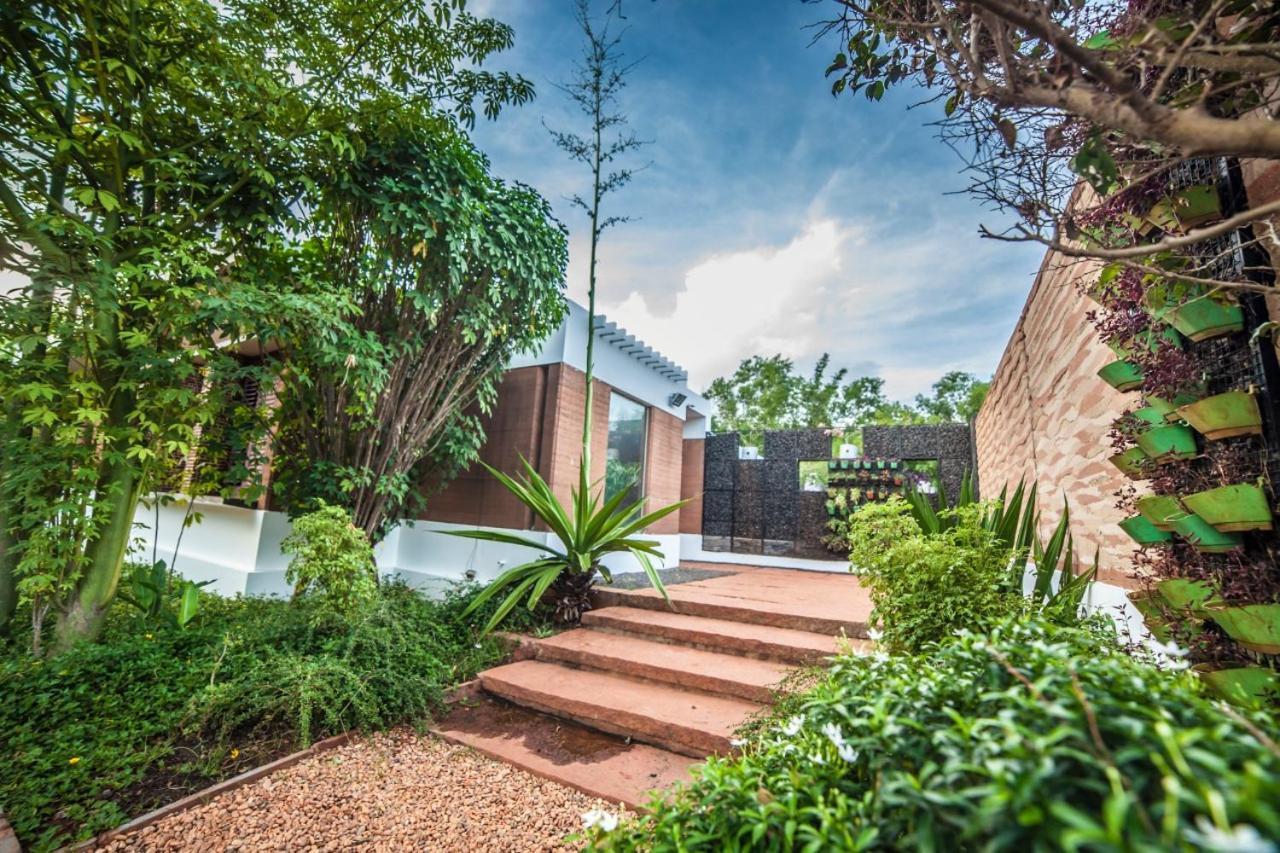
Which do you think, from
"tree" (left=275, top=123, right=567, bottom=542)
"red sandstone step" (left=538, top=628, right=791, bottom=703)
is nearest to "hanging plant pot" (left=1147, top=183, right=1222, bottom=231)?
"red sandstone step" (left=538, top=628, right=791, bottom=703)

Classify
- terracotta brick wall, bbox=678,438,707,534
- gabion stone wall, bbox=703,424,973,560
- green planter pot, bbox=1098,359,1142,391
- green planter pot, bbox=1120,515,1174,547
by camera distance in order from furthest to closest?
terracotta brick wall, bbox=678,438,707,534 < gabion stone wall, bbox=703,424,973,560 < green planter pot, bbox=1098,359,1142,391 < green planter pot, bbox=1120,515,1174,547

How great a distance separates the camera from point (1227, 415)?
1.40 m

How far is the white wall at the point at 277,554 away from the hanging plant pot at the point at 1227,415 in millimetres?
4400

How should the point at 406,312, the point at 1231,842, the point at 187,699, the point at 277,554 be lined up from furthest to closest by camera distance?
the point at 277,554 → the point at 406,312 → the point at 187,699 → the point at 1231,842

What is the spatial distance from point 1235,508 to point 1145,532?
49 centimetres

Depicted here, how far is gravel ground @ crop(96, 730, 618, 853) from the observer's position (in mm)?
1970

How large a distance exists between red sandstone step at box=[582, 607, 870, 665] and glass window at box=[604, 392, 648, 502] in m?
2.62

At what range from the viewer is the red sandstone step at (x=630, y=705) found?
8.52ft

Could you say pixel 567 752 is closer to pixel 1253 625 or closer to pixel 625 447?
pixel 1253 625

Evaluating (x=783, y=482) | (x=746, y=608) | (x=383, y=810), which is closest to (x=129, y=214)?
(x=383, y=810)

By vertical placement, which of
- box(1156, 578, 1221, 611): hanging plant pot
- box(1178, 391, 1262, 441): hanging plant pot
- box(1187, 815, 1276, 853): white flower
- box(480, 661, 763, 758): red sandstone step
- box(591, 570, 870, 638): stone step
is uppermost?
box(1178, 391, 1262, 441): hanging plant pot

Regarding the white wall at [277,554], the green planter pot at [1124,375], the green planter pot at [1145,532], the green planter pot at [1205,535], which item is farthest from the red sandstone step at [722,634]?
the green planter pot at [1124,375]

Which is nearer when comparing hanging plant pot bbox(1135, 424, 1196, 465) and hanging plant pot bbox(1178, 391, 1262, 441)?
hanging plant pot bbox(1178, 391, 1262, 441)

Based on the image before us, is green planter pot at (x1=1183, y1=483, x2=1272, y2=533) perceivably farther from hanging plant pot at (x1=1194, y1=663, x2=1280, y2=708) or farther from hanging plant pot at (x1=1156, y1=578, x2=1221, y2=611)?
hanging plant pot at (x1=1194, y1=663, x2=1280, y2=708)
